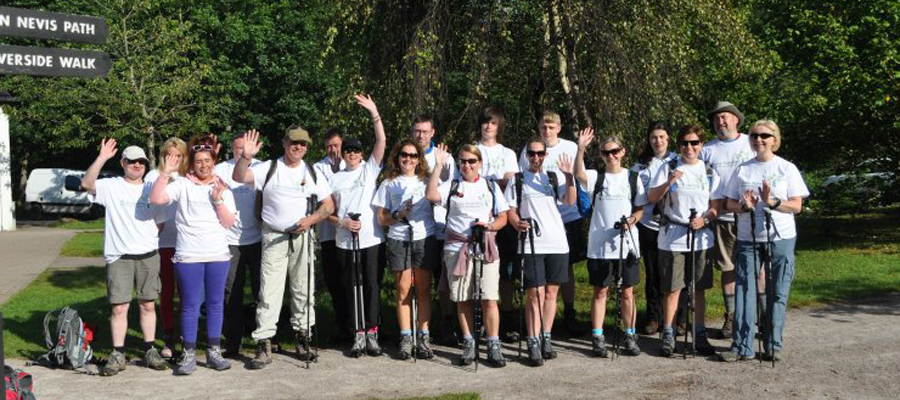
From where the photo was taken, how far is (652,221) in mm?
8398

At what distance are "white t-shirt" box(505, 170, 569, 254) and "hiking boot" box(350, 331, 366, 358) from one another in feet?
5.13

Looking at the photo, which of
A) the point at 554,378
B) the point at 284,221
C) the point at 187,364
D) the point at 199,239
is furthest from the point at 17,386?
the point at 554,378

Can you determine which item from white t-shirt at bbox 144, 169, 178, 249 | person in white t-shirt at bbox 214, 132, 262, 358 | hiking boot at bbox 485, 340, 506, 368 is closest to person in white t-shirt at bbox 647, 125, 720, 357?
hiking boot at bbox 485, 340, 506, 368

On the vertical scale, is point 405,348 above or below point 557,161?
below

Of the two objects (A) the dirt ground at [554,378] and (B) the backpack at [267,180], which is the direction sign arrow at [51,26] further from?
(A) the dirt ground at [554,378]

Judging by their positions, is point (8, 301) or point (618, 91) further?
point (8, 301)

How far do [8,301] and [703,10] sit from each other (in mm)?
9152

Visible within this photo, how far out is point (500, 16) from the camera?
1147 centimetres

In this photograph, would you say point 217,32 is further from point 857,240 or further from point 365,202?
point 365,202

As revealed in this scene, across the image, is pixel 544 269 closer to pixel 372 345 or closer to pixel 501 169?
pixel 501 169

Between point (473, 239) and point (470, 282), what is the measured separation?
38 centimetres

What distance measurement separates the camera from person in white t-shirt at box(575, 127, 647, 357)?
7.74m

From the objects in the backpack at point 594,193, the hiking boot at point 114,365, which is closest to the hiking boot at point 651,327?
the backpack at point 594,193

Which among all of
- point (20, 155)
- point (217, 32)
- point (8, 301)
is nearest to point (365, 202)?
point (8, 301)
